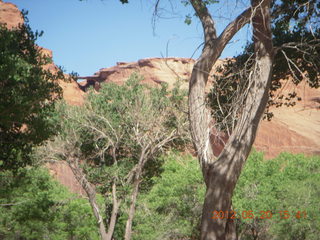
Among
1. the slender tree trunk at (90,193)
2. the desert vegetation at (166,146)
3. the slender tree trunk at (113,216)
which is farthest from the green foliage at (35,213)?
the slender tree trunk at (113,216)

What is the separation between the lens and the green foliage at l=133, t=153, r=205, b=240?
77.4 feet

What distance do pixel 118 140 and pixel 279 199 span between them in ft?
39.7

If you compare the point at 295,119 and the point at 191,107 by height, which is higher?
the point at 191,107

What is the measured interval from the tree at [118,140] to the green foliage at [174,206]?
4.00 meters

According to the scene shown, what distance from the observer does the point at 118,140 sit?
59.4 ft

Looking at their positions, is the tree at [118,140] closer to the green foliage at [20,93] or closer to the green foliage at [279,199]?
the green foliage at [279,199]

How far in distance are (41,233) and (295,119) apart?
38.4m

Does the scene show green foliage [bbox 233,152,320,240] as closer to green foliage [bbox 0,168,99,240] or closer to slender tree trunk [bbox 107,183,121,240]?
slender tree trunk [bbox 107,183,121,240]

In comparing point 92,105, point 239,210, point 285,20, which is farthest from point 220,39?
point 239,210

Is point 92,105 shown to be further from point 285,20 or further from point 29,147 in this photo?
point 285,20

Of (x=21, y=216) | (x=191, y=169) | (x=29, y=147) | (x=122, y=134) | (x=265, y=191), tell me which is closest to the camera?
(x=29, y=147)

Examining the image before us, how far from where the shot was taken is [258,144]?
143 feet

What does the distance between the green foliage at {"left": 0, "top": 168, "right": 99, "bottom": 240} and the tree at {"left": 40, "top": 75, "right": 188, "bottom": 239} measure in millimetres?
1973

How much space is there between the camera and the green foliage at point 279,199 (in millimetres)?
20078
